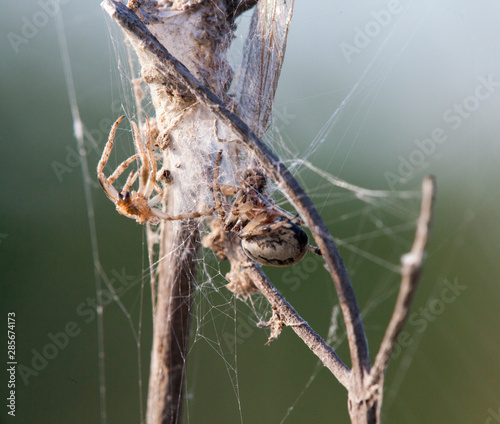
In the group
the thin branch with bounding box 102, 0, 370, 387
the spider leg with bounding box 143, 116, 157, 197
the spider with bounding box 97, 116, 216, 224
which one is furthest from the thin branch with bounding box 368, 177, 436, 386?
the spider leg with bounding box 143, 116, 157, 197

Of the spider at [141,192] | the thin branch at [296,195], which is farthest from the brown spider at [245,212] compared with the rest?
the thin branch at [296,195]

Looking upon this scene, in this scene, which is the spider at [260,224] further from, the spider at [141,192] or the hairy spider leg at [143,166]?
the hairy spider leg at [143,166]

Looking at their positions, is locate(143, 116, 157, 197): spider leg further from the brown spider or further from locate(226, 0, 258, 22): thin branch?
locate(226, 0, 258, 22): thin branch

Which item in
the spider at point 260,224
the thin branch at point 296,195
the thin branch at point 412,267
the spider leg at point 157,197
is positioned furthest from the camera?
the spider leg at point 157,197

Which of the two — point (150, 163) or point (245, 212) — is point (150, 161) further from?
point (245, 212)

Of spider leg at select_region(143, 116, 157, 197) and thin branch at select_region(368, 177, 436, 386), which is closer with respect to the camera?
thin branch at select_region(368, 177, 436, 386)

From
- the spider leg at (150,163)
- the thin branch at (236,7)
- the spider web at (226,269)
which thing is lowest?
the spider web at (226,269)
